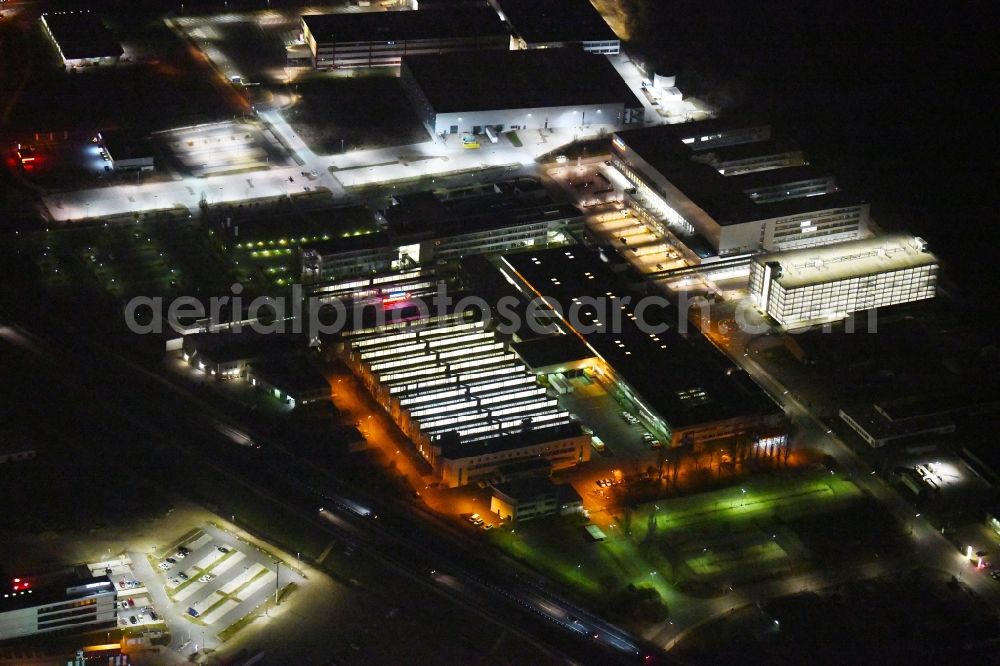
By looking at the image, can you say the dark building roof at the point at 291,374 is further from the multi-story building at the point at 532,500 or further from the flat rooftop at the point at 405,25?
the flat rooftop at the point at 405,25

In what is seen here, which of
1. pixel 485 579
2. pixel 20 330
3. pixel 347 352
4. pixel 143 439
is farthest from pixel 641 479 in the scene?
pixel 20 330

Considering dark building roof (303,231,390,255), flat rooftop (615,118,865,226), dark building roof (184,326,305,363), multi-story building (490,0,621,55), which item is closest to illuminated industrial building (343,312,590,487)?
dark building roof (184,326,305,363)

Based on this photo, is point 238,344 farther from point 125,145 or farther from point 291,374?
point 125,145

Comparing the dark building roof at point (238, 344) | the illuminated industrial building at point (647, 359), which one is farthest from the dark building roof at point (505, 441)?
the dark building roof at point (238, 344)

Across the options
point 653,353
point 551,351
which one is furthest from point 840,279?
point 551,351

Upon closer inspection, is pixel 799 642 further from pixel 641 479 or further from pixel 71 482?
pixel 71 482

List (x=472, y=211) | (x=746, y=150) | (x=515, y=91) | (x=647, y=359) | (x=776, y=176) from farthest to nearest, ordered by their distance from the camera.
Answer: (x=515, y=91)
(x=746, y=150)
(x=776, y=176)
(x=472, y=211)
(x=647, y=359)
